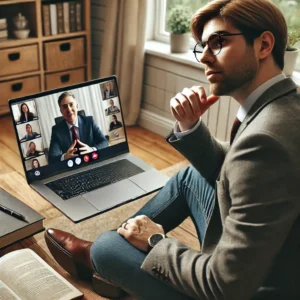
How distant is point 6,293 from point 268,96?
95 centimetres

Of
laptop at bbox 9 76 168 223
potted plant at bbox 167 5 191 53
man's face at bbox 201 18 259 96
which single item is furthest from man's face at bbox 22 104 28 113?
potted plant at bbox 167 5 191 53

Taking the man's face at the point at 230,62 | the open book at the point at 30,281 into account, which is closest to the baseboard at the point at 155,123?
the open book at the point at 30,281

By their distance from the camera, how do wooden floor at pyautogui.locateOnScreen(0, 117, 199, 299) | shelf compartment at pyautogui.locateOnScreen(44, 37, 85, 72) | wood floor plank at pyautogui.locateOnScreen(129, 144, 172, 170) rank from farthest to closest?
1. shelf compartment at pyautogui.locateOnScreen(44, 37, 85, 72)
2. wood floor plank at pyautogui.locateOnScreen(129, 144, 172, 170)
3. wooden floor at pyautogui.locateOnScreen(0, 117, 199, 299)

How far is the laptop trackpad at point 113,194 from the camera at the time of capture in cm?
154

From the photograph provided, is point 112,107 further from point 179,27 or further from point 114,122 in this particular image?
point 179,27

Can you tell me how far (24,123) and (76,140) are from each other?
18cm

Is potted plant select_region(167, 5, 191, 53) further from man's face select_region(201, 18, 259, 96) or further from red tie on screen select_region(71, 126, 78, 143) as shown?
man's face select_region(201, 18, 259, 96)

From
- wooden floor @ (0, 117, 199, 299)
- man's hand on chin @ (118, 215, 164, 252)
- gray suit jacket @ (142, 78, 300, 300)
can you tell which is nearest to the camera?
gray suit jacket @ (142, 78, 300, 300)

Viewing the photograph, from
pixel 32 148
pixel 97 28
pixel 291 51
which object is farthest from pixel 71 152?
pixel 97 28

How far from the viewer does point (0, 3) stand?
9.67 feet

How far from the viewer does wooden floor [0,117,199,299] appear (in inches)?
76.8

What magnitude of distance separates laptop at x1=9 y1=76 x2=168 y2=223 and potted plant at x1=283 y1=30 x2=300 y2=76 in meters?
1.05

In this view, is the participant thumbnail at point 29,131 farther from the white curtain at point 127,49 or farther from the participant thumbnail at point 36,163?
the white curtain at point 127,49

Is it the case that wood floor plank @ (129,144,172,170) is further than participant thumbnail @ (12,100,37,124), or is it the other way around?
wood floor plank @ (129,144,172,170)
